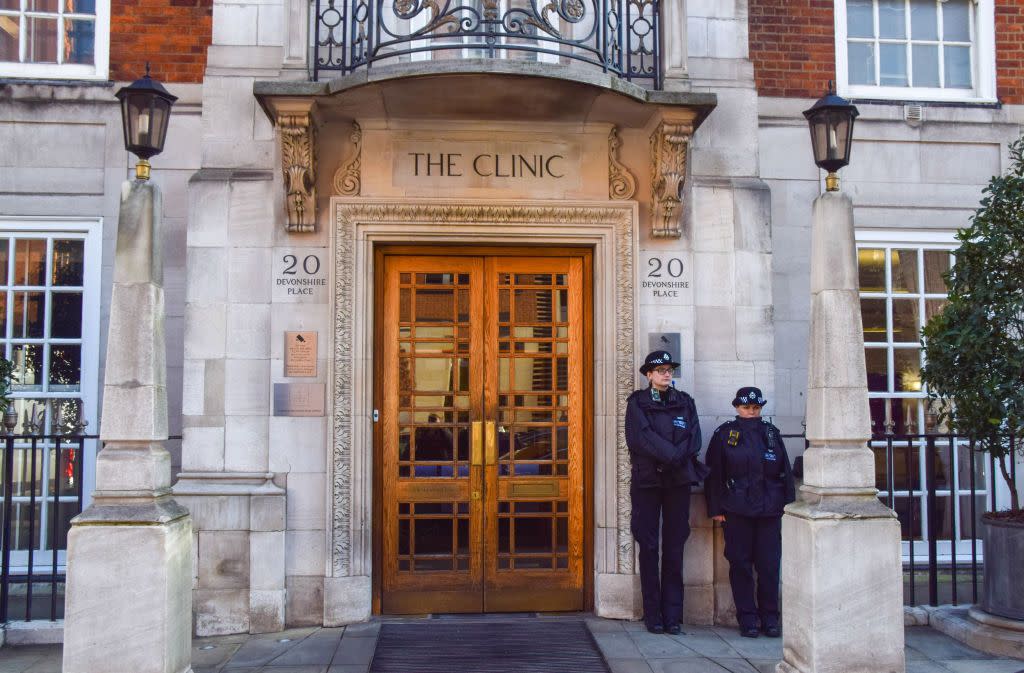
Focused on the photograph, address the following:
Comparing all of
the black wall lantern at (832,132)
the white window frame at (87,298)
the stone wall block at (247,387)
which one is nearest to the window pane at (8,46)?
the white window frame at (87,298)

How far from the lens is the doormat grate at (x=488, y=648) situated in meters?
5.74

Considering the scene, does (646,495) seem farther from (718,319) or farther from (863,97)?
(863,97)

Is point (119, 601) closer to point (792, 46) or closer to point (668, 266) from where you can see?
point (668, 266)

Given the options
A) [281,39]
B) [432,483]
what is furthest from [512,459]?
[281,39]

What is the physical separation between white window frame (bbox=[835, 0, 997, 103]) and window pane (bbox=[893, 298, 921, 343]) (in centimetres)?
196

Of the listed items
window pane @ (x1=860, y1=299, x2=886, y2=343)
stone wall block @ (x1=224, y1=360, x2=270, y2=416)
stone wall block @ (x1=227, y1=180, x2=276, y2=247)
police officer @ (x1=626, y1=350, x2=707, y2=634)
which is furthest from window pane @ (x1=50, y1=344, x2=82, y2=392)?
window pane @ (x1=860, y1=299, x2=886, y2=343)

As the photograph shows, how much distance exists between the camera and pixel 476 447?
276 inches

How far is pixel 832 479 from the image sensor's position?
5277 mm

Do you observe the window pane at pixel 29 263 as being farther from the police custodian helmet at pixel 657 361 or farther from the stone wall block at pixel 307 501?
the police custodian helmet at pixel 657 361

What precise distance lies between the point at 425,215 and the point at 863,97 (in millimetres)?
4420

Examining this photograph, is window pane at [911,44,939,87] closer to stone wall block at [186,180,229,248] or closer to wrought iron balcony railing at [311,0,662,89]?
wrought iron balcony railing at [311,0,662,89]

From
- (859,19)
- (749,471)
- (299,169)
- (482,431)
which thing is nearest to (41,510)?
(299,169)

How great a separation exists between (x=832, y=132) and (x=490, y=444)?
343 centimetres

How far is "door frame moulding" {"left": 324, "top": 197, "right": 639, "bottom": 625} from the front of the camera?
21.9 feet
